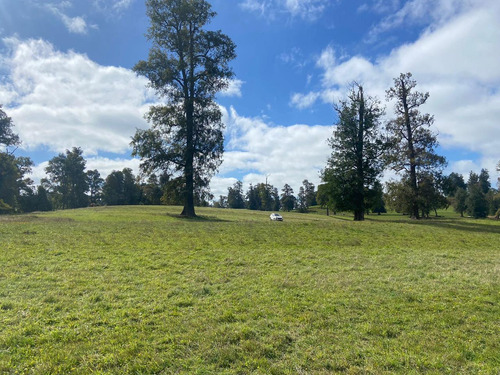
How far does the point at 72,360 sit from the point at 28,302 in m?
3.04

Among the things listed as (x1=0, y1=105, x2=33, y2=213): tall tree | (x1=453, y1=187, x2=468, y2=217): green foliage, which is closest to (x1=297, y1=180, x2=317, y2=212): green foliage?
(x1=453, y1=187, x2=468, y2=217): green foliage

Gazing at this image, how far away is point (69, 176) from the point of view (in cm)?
8250

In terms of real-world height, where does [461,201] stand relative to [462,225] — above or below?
above

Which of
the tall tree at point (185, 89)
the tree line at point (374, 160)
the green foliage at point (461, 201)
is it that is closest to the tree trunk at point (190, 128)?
the tall tree at point (185, 89)

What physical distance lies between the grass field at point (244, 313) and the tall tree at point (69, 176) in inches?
3216

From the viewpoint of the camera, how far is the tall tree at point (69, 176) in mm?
81750

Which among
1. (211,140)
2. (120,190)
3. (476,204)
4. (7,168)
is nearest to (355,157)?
(211,140)

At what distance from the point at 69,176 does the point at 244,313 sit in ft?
304

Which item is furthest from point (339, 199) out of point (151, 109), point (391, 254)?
point (151, 109)

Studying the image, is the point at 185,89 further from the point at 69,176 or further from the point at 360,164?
the point at 69,176

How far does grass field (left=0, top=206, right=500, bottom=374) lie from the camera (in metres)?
3.88

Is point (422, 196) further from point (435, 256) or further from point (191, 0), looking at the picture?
point (191, 0)

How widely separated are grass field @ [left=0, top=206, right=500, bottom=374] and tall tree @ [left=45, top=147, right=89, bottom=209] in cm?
8169

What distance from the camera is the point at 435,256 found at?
38.3 feet
